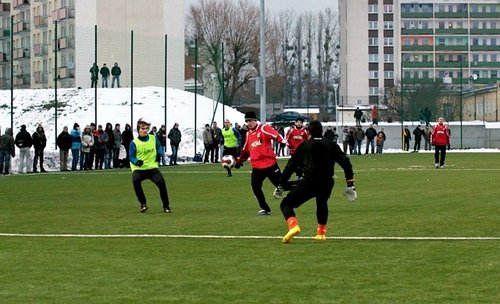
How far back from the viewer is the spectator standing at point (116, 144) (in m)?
49.4

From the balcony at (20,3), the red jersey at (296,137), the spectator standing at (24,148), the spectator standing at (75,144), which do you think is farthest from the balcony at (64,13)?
the red jersey at (296,137)

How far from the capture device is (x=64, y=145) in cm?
4644

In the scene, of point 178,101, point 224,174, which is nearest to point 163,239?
point 224,174

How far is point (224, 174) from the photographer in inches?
1636

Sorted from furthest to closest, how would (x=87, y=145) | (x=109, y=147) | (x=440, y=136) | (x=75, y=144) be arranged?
1. (x=109, y=147)
2. (x=87, y=145)
3. (x=75, y=144)
4. (x=440, y=136)

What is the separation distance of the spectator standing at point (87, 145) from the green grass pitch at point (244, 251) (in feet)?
59.4

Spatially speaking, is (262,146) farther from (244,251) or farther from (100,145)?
(100,145)

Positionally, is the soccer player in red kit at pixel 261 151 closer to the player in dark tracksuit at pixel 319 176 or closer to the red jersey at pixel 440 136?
the player in dark tracksuit at pixel 319 176

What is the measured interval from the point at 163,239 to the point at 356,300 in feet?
22.1

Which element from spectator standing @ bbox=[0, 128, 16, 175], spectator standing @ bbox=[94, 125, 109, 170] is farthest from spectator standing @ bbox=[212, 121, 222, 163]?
spectator standing @ bbox=[0, 128, 16, 175]

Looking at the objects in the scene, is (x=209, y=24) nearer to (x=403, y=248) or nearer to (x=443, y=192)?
(x=443, y=192)

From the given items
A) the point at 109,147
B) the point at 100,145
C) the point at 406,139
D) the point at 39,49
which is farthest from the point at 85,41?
the point at 39,49

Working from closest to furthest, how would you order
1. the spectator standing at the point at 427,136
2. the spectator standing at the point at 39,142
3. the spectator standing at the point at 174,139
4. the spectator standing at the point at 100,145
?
the spectator standing at the point at 39,142 → the spectator standing at the point at 100,145 → the spectator standing at the point at 174,139 → the spectator standing at the point at 427,136

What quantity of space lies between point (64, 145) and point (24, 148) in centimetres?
220
